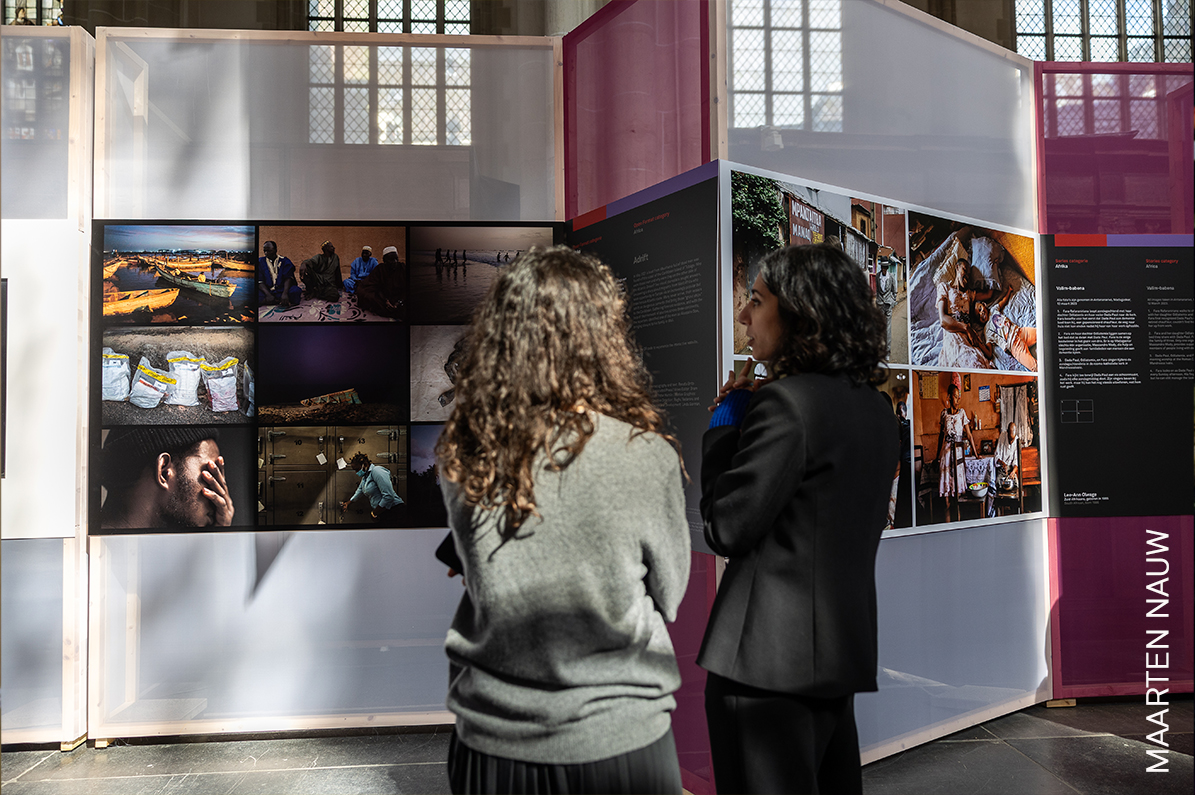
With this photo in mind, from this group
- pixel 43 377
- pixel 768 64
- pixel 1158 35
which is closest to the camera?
pixel 768 64

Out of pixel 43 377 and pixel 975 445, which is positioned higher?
pixel 43 377

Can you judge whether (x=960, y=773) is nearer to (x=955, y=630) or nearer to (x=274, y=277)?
(x=955, y=630)

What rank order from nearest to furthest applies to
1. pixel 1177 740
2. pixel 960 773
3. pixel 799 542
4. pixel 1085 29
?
pixel 799 542
pixel 960 773
pixel 1177 740
pixel 1085 29

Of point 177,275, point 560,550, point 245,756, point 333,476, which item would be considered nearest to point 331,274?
point 177,275

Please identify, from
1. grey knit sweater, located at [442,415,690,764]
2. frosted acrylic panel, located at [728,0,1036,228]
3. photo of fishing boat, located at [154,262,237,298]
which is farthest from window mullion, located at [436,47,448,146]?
grey knit sweater, located at [442,415,690,764]

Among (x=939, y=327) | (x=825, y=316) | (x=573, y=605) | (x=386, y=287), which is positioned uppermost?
(x=386, y=287)

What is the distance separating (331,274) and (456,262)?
597mm

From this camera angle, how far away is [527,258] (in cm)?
126

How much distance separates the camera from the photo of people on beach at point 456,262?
385 centimetres

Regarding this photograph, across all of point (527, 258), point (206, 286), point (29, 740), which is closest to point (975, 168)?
point (527, 258)

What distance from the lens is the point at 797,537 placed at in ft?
4.99

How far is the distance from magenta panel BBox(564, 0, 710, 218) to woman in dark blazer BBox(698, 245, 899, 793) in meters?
1.46

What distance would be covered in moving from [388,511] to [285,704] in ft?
3.32

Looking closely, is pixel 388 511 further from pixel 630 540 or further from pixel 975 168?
pixel 975 168
